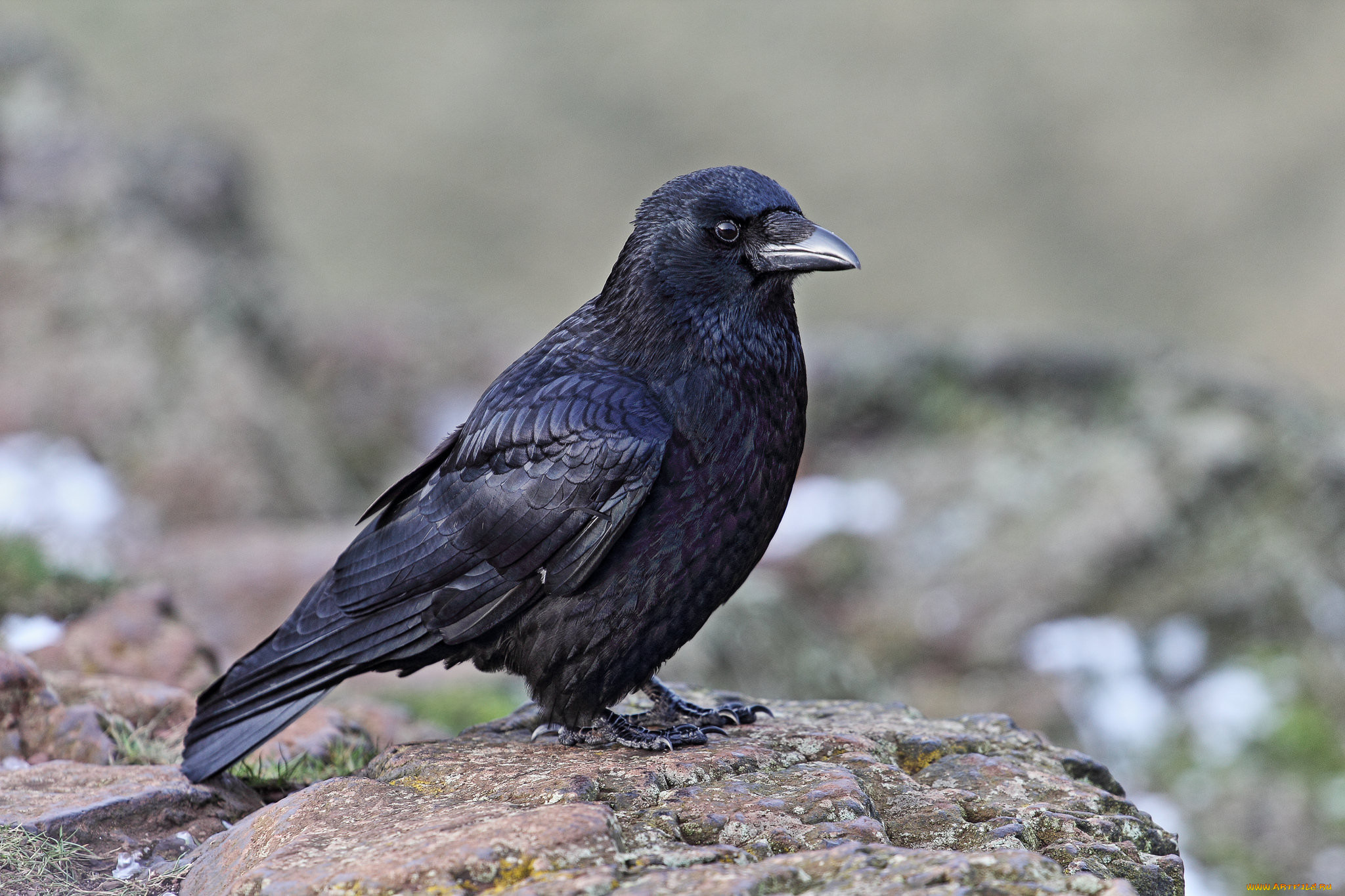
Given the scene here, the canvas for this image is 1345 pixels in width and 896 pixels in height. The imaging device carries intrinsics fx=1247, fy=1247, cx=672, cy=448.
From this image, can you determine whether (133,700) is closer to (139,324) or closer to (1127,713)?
(1127,713)

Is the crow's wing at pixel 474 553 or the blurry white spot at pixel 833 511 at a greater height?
the blurry white spot at pixel 833 511

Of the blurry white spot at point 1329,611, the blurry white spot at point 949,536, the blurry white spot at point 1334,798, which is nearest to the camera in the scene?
the blurry white spot at point 1334,798

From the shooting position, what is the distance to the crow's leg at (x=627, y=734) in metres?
3.90

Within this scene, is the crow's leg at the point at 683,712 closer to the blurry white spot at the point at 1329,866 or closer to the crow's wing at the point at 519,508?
the crow's wing at the point at 519,508

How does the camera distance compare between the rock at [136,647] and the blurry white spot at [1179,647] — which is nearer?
the rock at [136,647]

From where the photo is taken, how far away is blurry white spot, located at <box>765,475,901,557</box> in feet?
29.7

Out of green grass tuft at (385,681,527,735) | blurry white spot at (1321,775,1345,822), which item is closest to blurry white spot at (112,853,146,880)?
green grass tuft at (385,681,527,735)

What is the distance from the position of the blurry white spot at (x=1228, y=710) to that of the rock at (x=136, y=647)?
5336mm

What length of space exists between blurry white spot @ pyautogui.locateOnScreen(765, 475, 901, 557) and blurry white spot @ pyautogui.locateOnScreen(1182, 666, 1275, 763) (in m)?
2.45

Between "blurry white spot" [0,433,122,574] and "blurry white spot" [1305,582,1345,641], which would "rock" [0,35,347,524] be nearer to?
"blurry white spot" [0,433,122,574]

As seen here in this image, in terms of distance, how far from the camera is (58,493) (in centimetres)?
852

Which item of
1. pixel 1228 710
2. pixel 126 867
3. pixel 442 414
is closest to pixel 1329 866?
pixel 1228 710

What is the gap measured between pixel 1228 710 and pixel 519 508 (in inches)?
200

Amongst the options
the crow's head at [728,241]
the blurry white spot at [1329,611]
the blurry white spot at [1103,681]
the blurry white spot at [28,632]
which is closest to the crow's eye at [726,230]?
the crow's head at [728,241]
